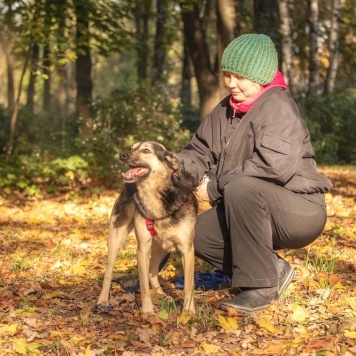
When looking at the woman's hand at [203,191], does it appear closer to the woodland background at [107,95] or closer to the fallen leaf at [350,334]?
the fallen leaf at [350,334]

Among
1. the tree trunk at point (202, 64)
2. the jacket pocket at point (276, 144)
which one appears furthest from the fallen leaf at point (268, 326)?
the tree trunk at point (202, 64)

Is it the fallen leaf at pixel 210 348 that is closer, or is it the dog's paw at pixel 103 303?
the fallen leaf at pixel 210 348

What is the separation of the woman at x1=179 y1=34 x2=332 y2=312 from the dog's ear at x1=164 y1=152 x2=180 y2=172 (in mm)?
277

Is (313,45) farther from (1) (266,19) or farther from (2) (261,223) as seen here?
(2) (261,223)

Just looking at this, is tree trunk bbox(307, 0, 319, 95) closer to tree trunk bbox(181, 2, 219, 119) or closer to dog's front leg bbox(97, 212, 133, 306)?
tree trunk bbox(181, 2, 219, 119)

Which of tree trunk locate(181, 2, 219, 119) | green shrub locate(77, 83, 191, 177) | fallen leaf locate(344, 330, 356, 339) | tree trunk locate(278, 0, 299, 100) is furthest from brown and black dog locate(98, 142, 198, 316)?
tree trunk locate(278, 0, 299, 100)

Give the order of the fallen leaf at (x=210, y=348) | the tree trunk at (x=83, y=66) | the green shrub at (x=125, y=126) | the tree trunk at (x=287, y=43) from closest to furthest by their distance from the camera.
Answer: the fallen leaf at (x=210, y=348)
the green shrub at (x=125, y=126)
the tree trunk at (x=83, y=66)
the tree trunk at (x=287, y=43)

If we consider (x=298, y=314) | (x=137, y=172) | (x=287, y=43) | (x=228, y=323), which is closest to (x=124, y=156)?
(x=137, y=172)

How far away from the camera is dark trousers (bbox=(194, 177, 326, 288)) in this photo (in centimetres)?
473

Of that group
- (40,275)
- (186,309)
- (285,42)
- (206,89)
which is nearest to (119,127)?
(206,89)

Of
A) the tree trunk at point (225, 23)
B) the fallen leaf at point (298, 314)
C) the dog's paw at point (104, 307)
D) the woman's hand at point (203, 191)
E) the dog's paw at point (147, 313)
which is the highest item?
the tree trunk at point (225, 23)

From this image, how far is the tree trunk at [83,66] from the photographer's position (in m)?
13.2

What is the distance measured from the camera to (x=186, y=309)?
191 inches

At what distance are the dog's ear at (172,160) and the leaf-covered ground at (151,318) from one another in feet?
3.26
